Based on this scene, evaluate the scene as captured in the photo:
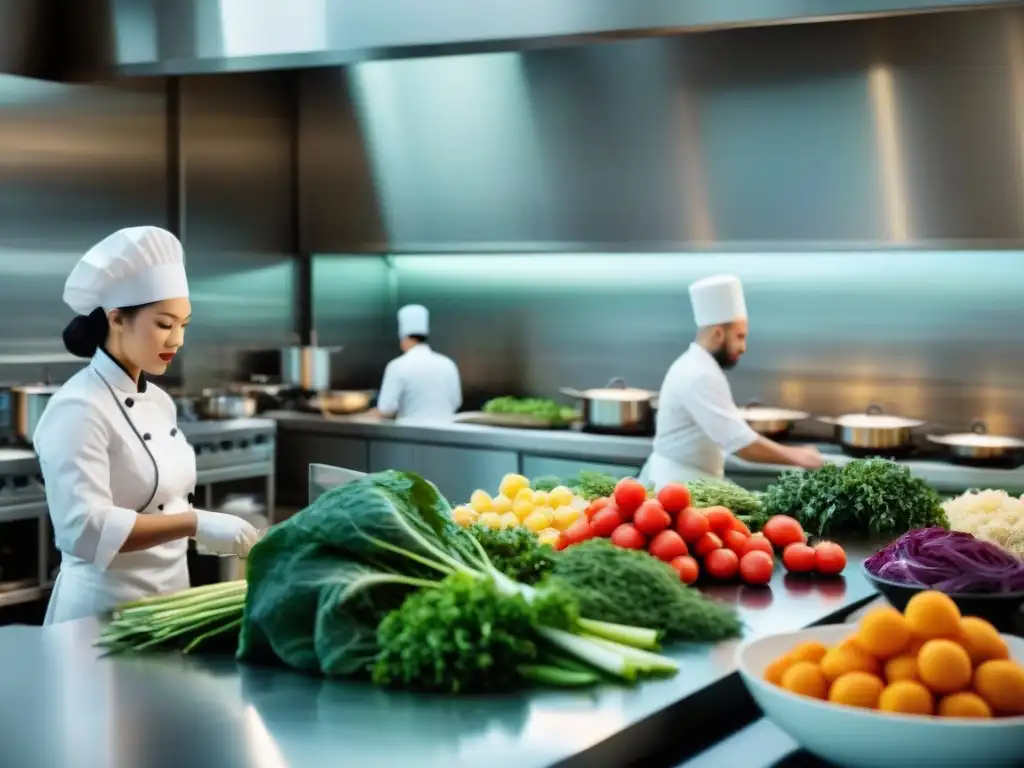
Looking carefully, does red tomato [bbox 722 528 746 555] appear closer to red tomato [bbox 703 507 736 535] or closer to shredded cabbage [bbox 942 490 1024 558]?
red tomato [bbox 703 507 736 535]

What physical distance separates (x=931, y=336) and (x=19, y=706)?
512 cm

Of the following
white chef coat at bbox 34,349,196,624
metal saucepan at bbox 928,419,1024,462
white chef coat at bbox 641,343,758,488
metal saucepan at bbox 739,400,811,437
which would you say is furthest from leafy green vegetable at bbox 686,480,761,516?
metal saucepan at bbox 739,400,811,437

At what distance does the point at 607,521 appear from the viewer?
8.70 feet

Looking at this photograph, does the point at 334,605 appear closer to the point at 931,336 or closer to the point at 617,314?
the point at 931,336

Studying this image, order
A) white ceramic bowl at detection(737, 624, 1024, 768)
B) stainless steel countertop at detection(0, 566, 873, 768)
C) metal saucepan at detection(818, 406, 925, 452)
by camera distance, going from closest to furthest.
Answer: white ceramic bowl at detection(737, 624, 1024, 768)
stainless steel countertop at detection(0, 566, 873, 768)
metal saucepan at detection(818, 406, 925, 452)

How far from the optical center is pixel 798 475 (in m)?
3.39

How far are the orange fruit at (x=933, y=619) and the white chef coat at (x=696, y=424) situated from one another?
10.6 ft

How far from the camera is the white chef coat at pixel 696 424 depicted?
501 centimetres

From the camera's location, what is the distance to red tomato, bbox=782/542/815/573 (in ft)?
9.19

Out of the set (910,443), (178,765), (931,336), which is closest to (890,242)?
(931,336)

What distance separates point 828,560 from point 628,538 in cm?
53

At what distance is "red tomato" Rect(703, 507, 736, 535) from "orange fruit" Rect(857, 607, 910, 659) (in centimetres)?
99

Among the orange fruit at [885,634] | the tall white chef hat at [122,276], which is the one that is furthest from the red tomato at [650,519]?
the tall white chef hat at [122,276]

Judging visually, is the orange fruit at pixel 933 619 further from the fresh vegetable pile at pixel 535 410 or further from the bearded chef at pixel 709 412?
the fresh vegetable pile at pixel 535 410
